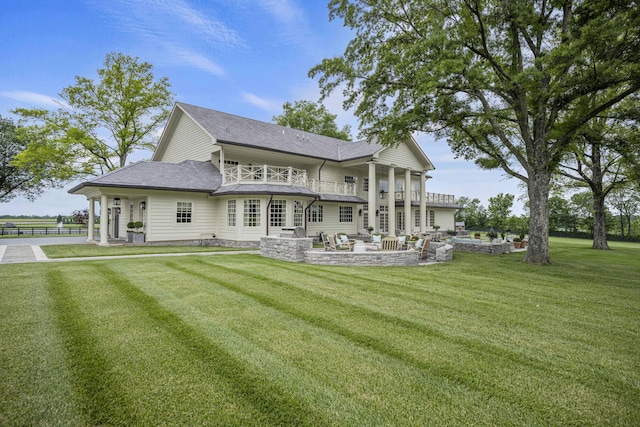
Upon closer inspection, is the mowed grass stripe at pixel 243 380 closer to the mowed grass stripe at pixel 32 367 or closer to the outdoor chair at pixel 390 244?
the mowed grass stripe at pixel 32 367

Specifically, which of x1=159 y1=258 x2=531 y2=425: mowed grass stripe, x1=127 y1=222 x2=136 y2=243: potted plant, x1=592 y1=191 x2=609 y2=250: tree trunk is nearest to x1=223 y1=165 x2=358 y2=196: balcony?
x1=127 y1=222 x2=136 y2=243: potted plant

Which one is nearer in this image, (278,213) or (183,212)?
(183,212)

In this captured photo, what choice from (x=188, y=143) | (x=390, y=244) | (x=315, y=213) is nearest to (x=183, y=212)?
(x=188, y=143)

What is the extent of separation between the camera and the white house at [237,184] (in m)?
16.0

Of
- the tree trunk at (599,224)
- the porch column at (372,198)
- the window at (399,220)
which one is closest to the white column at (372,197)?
the porch column at (372,198)

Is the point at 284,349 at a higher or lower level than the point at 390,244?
lower

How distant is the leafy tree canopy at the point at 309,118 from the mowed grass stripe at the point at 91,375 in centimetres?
3571

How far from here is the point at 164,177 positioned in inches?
641

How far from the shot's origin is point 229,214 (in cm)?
1730

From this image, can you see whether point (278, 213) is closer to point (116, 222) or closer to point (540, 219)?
point (116, 222)

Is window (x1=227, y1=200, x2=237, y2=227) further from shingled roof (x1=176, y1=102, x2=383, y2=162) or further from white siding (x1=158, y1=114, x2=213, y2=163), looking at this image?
white siding (x1=158, y1=114, x2=213, y2=163)

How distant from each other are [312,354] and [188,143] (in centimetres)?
1969

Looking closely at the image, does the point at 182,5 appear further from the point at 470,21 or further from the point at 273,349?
the point at 273,349

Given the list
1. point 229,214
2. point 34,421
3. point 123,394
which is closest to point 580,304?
point 123,394
